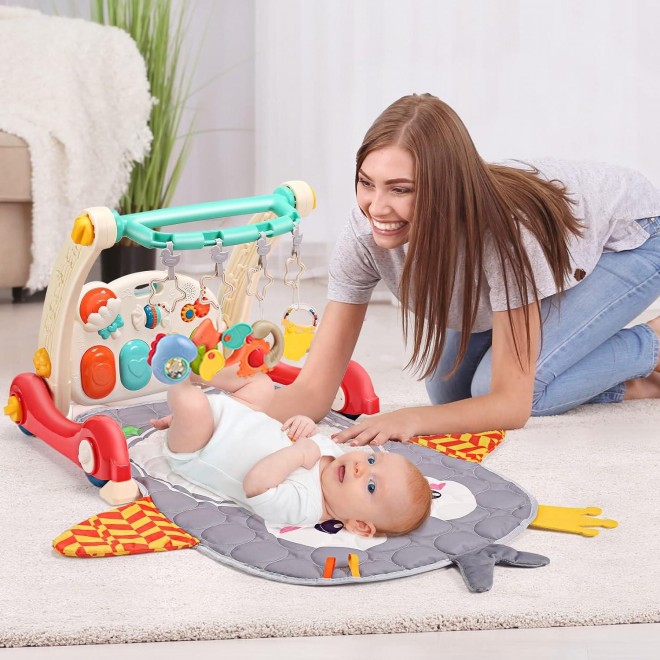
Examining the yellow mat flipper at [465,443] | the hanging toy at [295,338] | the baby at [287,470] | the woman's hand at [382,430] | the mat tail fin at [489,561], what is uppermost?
the hanging toy at [295,338]

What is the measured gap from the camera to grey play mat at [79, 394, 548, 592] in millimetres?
1191

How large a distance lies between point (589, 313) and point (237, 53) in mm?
2053

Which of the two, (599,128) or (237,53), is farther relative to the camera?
(237,53)

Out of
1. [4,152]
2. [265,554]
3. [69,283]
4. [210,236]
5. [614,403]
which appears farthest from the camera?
[4,152]

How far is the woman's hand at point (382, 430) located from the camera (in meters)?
1.54

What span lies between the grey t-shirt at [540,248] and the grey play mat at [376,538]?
0.30m

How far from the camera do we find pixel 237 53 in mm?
3439

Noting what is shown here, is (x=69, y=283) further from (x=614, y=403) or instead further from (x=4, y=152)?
(x=4, y=152)

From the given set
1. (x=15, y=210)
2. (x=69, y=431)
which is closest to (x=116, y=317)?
(x=69, y=431)

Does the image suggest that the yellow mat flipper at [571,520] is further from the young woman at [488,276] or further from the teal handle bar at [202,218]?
the teal handle bar at [202,218]

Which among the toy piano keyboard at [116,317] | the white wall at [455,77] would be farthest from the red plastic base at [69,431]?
the white wall at [455,77]

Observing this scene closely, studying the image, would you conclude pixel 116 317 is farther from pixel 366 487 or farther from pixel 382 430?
pixel 366 487

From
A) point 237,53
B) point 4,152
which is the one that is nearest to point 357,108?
point 237,53

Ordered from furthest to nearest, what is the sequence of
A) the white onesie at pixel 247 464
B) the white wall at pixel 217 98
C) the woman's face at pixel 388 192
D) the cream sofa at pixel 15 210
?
1. the white wall at pixel 217 98
2. the cream sofa at pixel 15 210
3. the woman's face at pixel 388 192
4. the white onesie at pixel 247 464
